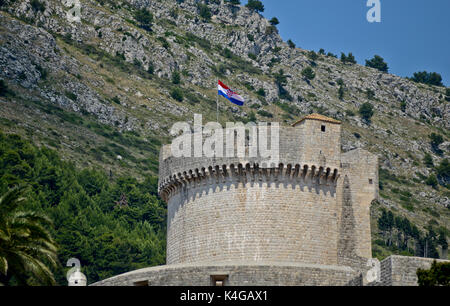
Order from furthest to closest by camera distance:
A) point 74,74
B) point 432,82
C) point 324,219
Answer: point 432,82, point 74,74, point 324,219

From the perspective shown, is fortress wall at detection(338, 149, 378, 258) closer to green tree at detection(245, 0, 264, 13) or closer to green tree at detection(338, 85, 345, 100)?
green tree at detection(338, 85, 345, 100)

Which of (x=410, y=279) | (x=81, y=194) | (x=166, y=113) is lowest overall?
(x=410, y=279)

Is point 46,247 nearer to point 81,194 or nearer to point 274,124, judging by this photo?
point 274,124

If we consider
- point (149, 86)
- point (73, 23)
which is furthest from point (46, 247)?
point (73, 23)

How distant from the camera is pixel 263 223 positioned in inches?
1320

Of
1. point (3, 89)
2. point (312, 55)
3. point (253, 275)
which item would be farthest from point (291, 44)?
point (253, 275)

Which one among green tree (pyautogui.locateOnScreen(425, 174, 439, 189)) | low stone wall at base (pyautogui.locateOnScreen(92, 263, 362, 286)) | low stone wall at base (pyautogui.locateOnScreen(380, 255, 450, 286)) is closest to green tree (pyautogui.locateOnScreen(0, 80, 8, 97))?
green tree (pyautogui.locateOnScreen(425, 174, 439, 189))

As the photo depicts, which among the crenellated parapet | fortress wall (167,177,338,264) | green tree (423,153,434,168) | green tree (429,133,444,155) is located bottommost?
fortress wall (167,177,338,264)

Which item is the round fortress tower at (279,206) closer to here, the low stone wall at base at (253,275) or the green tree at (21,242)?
the low stone wall at base at (253,275)

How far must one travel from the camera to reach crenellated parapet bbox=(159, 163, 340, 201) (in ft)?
112

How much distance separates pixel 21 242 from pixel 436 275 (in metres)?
13.0

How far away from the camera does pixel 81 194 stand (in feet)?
269

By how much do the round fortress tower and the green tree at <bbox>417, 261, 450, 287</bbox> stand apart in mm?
9917

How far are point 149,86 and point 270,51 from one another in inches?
1452
